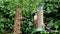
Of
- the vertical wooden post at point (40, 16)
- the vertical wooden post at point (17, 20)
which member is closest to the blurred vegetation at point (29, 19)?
the vertical wooden post at point (40, 16)

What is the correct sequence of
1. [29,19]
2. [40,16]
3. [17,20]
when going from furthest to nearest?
[29,19] → [40,16] → [17,20]

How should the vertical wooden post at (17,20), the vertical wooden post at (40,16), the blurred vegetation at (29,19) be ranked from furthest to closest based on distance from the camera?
the blurred vegetation at (29,19)
the vertical wooden post at (40,16)
the vertical wooden post at (17,20)

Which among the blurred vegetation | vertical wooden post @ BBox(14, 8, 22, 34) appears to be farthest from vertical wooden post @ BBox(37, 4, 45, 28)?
vertical wooden post @ BBox(14, 8, 22, 34)

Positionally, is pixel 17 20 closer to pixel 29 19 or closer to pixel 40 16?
pixel 40 16

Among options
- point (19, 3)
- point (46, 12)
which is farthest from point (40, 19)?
point (19, 3)

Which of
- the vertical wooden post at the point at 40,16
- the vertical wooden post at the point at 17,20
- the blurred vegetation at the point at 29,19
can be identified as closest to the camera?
the vertical wooden post at the point at 17,20

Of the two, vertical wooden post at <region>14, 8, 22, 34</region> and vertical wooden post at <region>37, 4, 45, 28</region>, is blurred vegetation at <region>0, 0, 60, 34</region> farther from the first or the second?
vertical wooden post at <region>14, 8, 22, 34</region>

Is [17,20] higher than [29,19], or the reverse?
[17,20]

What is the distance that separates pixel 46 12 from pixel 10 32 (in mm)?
822

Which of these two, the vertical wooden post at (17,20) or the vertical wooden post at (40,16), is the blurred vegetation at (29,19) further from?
the vertical wooden post at (17,20)

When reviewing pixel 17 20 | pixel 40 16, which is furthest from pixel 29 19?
pixel 17 20

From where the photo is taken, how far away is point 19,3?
2129 mm

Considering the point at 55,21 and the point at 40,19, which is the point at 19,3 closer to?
the point at 40,19

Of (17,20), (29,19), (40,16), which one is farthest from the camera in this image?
(29,19)
